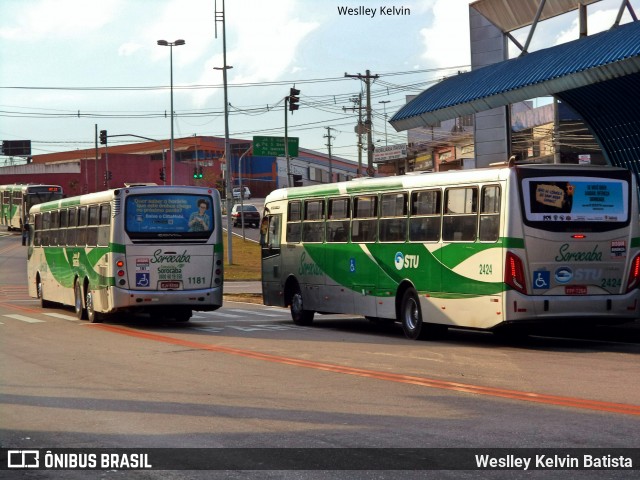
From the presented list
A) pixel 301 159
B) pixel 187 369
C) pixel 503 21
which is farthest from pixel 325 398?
pixel 301 159

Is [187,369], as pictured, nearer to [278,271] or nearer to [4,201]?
[278,271]

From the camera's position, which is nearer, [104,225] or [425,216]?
[425,216]

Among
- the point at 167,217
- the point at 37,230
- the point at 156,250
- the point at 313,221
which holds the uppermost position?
the point at 167,217

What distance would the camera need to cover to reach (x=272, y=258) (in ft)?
87.1

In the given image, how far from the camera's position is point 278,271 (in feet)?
86.1

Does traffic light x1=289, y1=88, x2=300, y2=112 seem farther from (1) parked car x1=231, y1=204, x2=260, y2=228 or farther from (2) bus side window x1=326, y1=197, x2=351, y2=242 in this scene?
(1) parked car x1=231, y1=204, x2=260, y2=228

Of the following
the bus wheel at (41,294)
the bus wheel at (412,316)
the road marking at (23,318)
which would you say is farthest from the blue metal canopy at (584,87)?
the bus wheel at (41,294)

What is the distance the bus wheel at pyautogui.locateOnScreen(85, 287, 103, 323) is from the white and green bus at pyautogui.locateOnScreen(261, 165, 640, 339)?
296 inches

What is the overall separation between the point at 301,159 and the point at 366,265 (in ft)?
413

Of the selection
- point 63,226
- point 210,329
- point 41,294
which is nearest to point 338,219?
point 210,329

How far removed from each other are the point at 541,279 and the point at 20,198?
67.5 m

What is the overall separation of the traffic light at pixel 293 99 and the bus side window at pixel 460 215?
28115 millimetres

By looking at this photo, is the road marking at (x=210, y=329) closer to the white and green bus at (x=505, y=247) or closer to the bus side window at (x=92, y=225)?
the bus side window at (x=92, y=225)

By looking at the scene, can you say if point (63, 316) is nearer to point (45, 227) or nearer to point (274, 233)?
point (45, 227)
